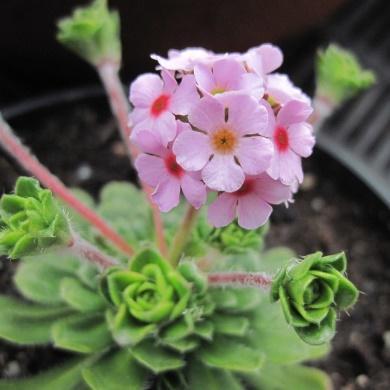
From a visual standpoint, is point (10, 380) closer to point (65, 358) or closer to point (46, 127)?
point (65, 358)

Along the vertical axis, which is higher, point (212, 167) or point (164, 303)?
point (212, 167)

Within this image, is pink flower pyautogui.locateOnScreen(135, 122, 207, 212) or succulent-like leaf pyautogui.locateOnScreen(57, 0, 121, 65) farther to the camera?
succulent-like leaf pyautogui.locateOnScreen(57, 0, 121, 65)

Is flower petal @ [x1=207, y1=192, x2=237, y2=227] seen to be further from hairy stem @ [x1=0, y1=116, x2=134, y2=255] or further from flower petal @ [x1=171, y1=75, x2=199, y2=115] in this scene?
hairy stem @ [x1=0, y1=116, x2=134, y2=255]

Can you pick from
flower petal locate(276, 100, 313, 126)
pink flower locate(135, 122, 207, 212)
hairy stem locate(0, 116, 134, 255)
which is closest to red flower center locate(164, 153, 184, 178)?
pink flower locate(135, 122, 207, 212)

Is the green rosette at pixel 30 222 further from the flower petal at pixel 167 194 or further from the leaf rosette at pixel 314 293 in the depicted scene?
the leaf rosette at pixel 314 293

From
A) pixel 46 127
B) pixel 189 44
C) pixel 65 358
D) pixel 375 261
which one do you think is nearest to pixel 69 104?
pixel 46 127

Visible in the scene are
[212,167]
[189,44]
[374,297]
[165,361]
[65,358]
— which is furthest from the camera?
[189,44]
